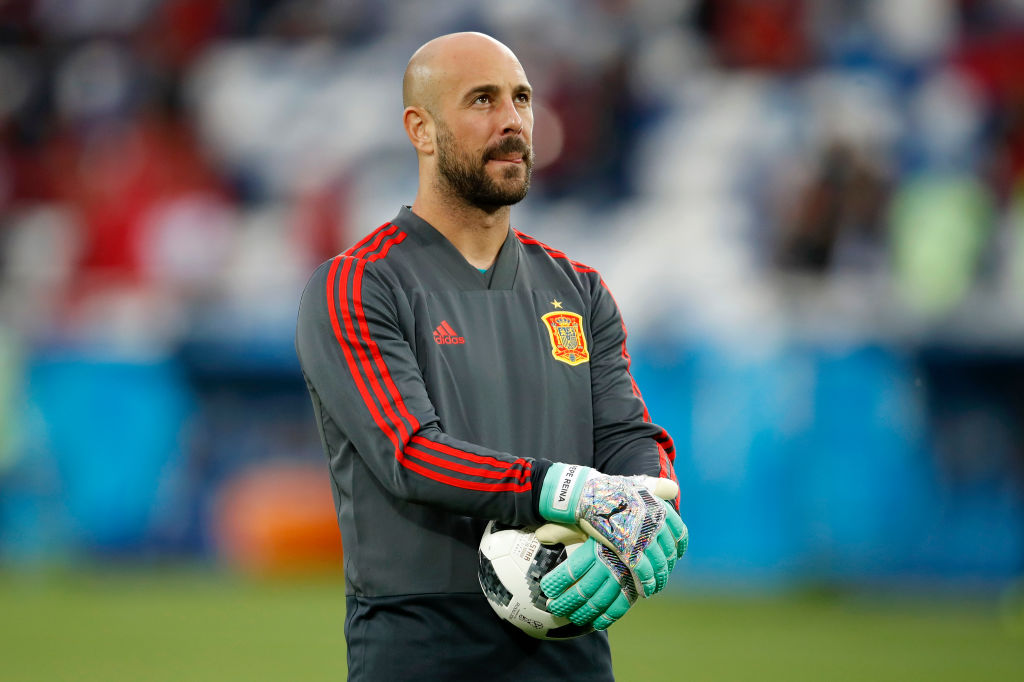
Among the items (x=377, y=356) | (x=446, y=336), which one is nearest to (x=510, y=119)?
(x=446, y=336)

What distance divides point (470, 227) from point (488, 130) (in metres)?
0.26

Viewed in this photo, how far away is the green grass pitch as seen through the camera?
711cm

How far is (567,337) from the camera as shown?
352 cm

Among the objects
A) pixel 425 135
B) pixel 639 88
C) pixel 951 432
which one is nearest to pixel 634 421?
pixel 425 135

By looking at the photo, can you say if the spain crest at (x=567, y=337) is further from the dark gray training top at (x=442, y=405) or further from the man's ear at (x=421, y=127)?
the man's ear at (x=421, y=127)

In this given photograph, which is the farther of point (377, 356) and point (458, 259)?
point (458, 259)

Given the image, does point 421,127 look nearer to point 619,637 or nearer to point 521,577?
point 521,577

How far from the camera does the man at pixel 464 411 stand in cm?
310

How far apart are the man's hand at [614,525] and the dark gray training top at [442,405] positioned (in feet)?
0.21

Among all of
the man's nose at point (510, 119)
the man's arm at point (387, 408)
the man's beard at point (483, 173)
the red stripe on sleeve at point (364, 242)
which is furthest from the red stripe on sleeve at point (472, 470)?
the man's nose at point (510, 119)

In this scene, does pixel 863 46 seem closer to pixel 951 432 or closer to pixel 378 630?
pixel 951 432

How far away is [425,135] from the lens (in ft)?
11.6

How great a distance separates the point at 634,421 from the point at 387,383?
26.5 inches

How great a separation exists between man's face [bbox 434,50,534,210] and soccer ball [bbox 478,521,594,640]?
0.84 metres
